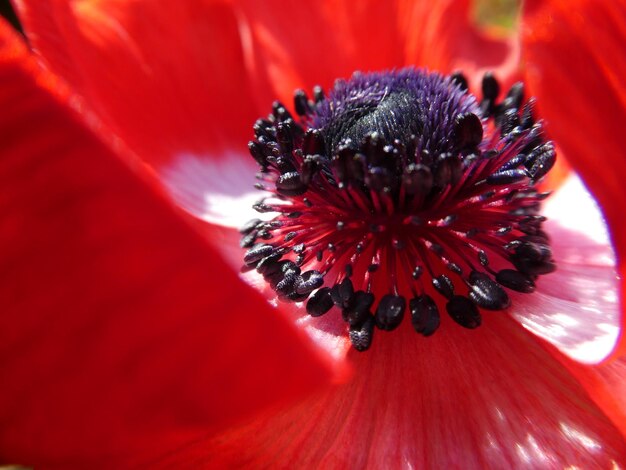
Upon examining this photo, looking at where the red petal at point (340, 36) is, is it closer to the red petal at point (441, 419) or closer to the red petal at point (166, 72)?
the red petal at point (166, 72)

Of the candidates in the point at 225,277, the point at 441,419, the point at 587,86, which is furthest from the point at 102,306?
the point at 587,86

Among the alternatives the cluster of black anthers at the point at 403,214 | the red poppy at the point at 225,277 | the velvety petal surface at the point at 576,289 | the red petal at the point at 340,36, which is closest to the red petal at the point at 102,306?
the red poppy at the point at 225,277

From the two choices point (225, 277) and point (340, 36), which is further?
point (340, 36)

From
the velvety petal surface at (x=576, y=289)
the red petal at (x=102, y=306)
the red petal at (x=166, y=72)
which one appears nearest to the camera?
the red petal at (x=102, y=306)

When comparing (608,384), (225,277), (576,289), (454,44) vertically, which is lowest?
(608,384)

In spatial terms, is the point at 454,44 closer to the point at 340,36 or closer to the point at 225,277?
the point at 340,36

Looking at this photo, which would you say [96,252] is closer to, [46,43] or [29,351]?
[29,351]

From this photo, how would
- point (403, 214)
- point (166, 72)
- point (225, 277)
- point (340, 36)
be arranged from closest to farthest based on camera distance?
point (225, 277), point (403, 214), point (166, 72), point (340, 36)
